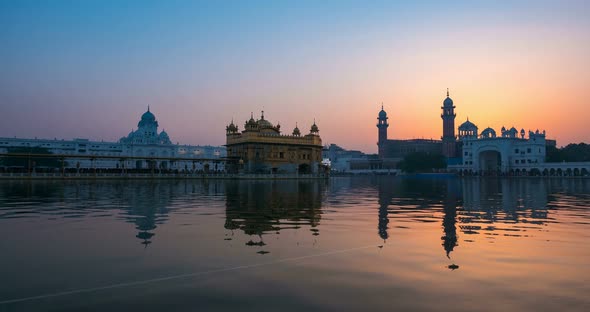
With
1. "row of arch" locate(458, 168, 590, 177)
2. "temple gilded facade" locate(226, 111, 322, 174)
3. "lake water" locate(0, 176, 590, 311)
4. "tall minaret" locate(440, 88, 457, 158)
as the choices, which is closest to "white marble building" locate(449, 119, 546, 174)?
"row of arch" locate(458, 168, 590, 177)

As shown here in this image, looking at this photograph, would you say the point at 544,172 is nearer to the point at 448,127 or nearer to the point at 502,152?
the point at 502,152

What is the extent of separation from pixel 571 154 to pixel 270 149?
91249 millimetres

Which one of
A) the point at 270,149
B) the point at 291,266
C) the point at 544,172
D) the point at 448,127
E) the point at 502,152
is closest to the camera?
the point at 291,266

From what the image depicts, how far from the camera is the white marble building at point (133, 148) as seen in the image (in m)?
136

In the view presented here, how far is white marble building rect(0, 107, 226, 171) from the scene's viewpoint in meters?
136

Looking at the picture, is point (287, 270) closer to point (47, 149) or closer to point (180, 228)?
point (180, 228)

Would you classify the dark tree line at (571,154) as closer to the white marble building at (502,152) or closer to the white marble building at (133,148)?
the white marble building at (502,152)

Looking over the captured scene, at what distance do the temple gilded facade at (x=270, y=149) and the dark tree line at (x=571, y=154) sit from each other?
236ft

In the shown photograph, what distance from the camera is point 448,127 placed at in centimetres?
19012

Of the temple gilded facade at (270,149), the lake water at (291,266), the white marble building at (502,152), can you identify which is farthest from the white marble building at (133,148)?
the lake water at (291,266)

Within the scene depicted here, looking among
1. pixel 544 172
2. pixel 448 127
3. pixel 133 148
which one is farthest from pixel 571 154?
pixel 133 148

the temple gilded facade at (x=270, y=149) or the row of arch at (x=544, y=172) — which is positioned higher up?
the temple gilded facade at (x=270, y=149)

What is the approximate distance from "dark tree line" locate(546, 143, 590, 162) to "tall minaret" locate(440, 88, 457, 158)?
45.0 metres

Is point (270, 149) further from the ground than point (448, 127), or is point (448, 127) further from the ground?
point (448, 127)
